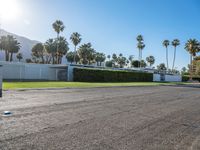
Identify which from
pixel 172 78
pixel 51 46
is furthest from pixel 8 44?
pixel 172 78

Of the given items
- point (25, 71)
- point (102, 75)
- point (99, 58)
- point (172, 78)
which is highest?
point (99, 58)

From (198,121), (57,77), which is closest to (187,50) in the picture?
(57,77)

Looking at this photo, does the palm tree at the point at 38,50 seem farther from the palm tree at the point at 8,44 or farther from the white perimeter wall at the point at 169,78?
the white perimeter wall at the point at 169,78

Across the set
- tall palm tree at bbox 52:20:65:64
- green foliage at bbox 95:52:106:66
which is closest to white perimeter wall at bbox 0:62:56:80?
tall palm tree at bbox 52:20:65:64

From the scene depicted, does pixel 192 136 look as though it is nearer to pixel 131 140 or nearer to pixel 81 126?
pixel 131 140

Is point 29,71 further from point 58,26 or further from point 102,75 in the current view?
point 58,26

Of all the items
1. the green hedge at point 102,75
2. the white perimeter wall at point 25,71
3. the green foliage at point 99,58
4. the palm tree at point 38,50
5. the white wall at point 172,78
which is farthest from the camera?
the green foliage at point 99,58

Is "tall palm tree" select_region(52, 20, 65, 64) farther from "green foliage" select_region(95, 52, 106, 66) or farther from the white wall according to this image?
"green foliage" select_region(95, 52, 106, 66)

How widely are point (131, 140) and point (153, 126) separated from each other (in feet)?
6.98

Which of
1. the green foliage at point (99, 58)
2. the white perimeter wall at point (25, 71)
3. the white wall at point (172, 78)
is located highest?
the green foliage at point (99, 58)

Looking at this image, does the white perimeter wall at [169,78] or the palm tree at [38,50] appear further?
the palm tree at [38,50]

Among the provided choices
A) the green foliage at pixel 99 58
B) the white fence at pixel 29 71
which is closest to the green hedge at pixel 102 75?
the white fence at pixel 29 71

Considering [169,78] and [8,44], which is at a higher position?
[8,44]

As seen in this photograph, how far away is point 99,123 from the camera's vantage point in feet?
26.0
